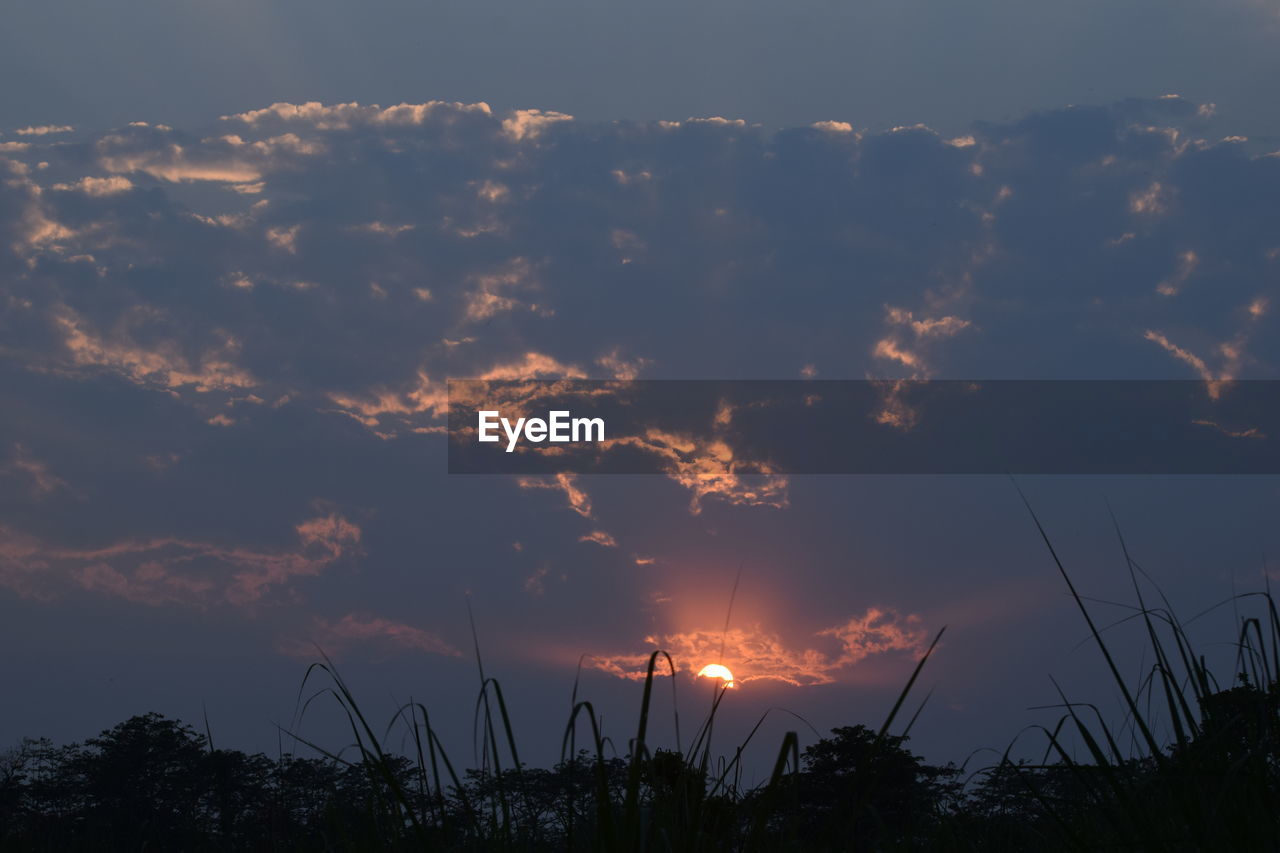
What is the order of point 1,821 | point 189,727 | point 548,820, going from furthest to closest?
1. point 189,727
2. point 1,821
3. point 548,820

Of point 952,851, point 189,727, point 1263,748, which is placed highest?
point 189,727

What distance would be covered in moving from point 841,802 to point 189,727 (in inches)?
1848

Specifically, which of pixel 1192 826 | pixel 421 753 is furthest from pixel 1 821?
pixel 1192 826

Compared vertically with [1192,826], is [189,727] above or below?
above

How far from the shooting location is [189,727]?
44000mm

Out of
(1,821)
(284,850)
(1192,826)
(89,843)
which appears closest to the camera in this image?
(1192,826)

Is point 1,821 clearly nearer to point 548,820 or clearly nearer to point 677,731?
point 548,820

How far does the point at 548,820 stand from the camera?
4.67 meters

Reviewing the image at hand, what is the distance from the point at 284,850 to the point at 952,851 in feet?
11.9

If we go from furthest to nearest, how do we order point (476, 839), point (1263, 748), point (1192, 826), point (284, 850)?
1. point (284, 850)
2. point (476, 839)
3. point (1263, 748)
4. point (1192, 826)

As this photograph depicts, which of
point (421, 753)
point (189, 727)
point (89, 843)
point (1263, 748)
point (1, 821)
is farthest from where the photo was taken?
point (189, 727)

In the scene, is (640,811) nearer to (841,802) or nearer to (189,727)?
(841,802)

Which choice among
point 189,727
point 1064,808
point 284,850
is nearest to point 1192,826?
point 1064,808

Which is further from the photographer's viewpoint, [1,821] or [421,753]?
[1,821]
